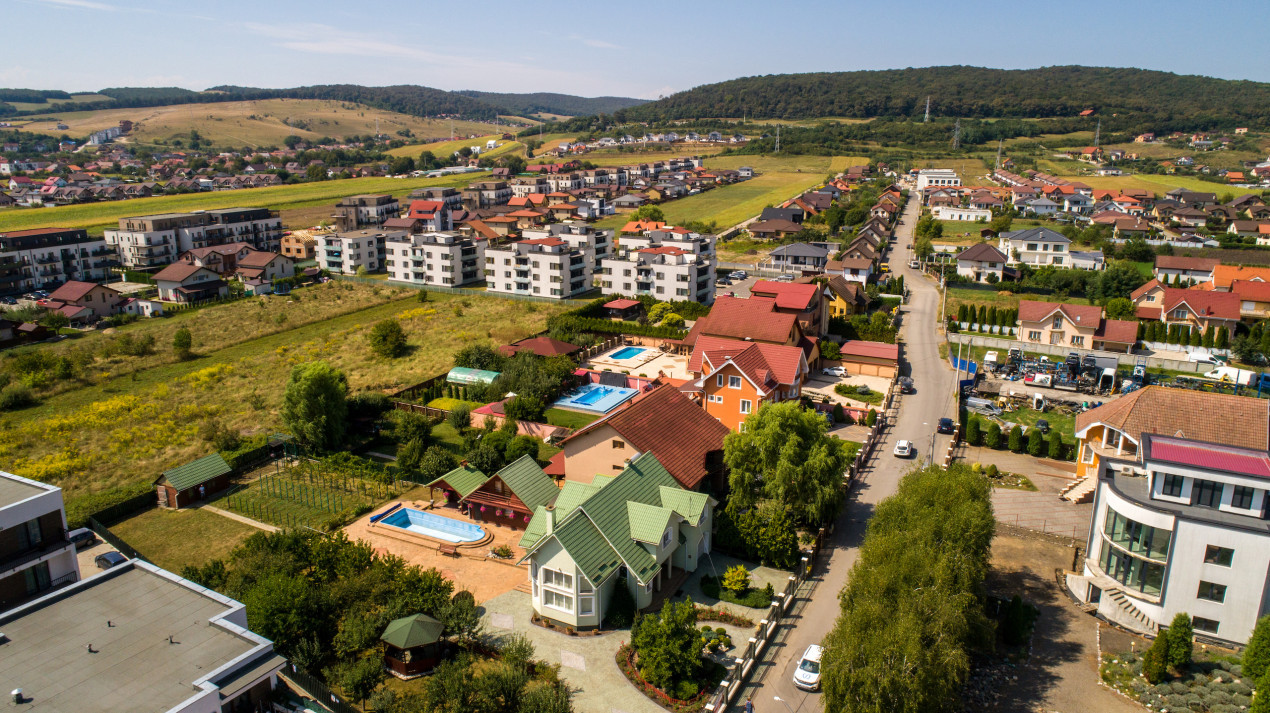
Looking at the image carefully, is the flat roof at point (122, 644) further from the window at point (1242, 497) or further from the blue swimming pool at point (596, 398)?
the window at point (1242, 497)

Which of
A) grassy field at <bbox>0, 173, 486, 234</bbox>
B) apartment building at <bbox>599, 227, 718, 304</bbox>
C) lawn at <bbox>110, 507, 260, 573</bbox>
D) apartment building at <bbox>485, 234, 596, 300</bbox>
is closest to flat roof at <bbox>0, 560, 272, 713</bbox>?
lawn at <bbox>110, 507, 260, 573</bbox>

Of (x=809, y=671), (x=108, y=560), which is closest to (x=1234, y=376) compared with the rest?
(x=809, y=671)

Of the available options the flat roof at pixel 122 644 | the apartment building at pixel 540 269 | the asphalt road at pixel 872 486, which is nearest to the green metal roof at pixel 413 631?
the flat roof at pixel 122 644

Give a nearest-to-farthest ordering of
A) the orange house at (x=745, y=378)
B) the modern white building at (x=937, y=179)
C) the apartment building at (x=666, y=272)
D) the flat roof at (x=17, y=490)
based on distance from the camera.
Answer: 1. the flat roof at (x=17, y=490)
2. the orange house at (x=745, y=378)
3. the apartment building at (x=666, y=272)
4. the modern white building at (x=937, y=179)

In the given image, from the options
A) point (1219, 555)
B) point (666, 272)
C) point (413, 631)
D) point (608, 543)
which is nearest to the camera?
point (413, 631)

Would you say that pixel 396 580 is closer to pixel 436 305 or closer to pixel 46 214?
pixel 436 305

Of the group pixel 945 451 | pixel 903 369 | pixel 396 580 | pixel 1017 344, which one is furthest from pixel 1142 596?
pixel 1017 344

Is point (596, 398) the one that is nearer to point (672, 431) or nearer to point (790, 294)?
point (672, 431)
